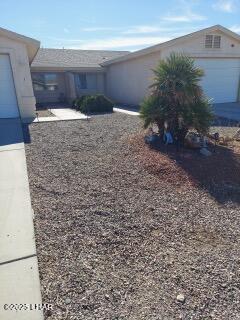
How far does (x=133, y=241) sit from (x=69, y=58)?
68.2 ft

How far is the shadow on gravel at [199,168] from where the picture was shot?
4887mm

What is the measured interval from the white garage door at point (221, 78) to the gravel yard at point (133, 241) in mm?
11962

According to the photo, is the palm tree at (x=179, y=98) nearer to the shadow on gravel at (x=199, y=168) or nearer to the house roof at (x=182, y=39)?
the shadow on gravel at (x=199, y=168)

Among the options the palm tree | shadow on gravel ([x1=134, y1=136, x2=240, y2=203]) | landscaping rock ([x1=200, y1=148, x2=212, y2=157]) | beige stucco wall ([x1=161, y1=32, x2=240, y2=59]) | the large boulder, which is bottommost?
shadow on gravel ([x1=134, y1=136, x2=240, y2=203])

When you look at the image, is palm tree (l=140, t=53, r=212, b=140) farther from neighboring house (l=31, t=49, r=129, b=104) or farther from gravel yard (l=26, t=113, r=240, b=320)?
neighboring house (l=31, t=49, r=129, b=104)

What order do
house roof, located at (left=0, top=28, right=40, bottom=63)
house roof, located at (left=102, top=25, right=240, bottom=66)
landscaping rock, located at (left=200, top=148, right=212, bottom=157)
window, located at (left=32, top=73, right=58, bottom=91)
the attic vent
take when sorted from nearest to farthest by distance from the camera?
landscaping rock, located at (left=200, top=148, right=212, bottom=157) < house roof, located at (left=0, top=28, right=40, bottom=63) < house roof, located at (left=102, top=25, right=240, bottom=66) < the attic vent < window, located at (left=32, top=73, right=58, bottom=91)

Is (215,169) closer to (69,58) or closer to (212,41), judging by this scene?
(212,41)

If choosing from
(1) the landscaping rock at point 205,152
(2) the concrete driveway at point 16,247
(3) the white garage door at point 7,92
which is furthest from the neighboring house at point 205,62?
(2) the concrete driveway at point 16,247

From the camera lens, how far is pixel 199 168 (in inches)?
222

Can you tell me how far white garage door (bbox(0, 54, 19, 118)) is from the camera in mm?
11312

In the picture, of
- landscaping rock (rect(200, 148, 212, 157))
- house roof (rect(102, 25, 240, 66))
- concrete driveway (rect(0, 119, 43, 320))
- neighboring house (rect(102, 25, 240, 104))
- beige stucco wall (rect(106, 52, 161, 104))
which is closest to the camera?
concrete driveway (rect(0, 119, 43, 320))

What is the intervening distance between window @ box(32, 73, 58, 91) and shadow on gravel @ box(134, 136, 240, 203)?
50.1 ft

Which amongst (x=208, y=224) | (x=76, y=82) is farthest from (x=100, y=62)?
(x=208, y=224)

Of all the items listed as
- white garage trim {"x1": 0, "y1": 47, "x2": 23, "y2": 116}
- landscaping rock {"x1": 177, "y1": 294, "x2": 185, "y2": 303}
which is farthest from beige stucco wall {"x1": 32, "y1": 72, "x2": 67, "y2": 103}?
landscaping rock {"x1": 177, "y1": 294, "x2": 185, "y2": 303}
